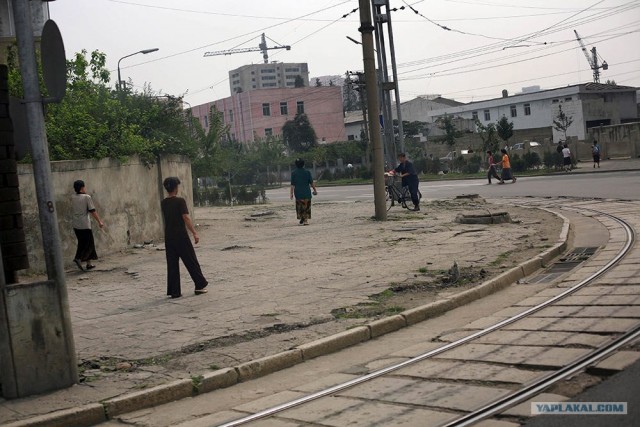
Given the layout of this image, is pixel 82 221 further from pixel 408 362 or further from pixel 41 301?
pixel 408 362

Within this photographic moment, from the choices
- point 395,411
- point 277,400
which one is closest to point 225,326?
point 277,400

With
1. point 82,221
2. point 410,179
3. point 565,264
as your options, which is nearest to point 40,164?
point 82,221

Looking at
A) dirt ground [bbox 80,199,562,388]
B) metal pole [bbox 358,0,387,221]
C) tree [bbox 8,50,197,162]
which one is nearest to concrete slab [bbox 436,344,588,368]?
dirt ground [bbox 80,199,562,388]

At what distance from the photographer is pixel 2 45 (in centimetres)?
1658

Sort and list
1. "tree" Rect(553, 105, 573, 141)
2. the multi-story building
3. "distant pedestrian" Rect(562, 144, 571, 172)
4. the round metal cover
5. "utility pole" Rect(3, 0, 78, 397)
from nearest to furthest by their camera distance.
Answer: "utility pole" Rect(3, 0, 78, 397), the round metal cover, "distant pedestrian" Rect(562, 144, 571, 172), "tree" Rect(553, 105, 573, 141), the multi-story building

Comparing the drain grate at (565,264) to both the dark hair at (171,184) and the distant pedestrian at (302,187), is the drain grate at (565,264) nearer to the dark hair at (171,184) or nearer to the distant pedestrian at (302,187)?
the dark hair at (171,184)

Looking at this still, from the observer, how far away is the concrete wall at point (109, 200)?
13.9 metres

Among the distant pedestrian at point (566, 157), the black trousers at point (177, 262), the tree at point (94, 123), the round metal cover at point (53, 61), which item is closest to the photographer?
the round metal cover at point (53, 61)

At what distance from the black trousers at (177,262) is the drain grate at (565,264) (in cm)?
467

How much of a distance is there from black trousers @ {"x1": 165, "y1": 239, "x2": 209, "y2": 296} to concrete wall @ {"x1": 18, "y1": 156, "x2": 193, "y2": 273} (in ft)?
13.0

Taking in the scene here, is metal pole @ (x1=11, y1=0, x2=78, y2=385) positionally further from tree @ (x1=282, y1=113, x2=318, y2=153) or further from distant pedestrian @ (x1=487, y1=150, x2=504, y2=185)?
tree @ (x1=282, y1=113, x2=318, y2=153)

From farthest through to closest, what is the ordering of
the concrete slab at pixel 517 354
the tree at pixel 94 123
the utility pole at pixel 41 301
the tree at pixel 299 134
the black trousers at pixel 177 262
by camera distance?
the tree at pixel 299 134 < the tree at pixel 94 123 < the black trousers at pixel 177 262 < the utility pole at pixel 41 301 < the concrete slab at pixel 517 354

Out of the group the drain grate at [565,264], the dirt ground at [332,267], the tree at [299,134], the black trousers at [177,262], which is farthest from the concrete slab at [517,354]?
the tree at [299,134]

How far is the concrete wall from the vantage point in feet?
45.6
